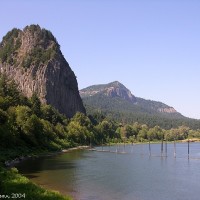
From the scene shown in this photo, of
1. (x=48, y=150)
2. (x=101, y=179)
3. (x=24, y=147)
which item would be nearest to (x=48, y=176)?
(x=101, y=179)

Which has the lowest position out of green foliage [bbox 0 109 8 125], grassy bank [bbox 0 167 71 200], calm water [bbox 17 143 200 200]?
calm water [bbox 17 143 200 200]

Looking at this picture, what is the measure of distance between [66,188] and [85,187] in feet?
12.4

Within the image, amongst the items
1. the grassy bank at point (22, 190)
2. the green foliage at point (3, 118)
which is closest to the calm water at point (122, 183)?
the grassy bank at point (22, 190)

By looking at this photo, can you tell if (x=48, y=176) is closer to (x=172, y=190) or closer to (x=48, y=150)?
(x=172, y=190)

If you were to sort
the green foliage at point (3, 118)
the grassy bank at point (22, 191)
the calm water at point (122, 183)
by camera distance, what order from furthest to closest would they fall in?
the green foliage at point (3, 118) → the calm water at point (122, 183) → the grassy bank at point (22, 191)

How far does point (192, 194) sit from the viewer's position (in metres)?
59.7

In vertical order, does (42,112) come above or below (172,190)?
above

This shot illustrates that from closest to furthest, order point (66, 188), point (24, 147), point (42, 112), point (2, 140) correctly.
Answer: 1. point (66, 188)
2. point (2, 140)
3. point (24, 147)
4. point (42, 112)

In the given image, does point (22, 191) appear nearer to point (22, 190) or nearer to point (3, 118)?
point (22, 190)

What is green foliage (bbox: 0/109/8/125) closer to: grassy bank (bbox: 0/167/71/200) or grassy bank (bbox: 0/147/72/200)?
grassy bank (bbox: 0/147/72/200)

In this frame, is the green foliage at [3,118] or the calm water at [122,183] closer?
the calm water at [122,183]

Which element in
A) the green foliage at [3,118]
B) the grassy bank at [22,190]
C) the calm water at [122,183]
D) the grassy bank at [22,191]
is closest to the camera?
the grassy bank at [22,190]

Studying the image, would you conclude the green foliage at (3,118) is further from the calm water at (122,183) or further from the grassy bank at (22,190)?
the grassy bank at (22,190)

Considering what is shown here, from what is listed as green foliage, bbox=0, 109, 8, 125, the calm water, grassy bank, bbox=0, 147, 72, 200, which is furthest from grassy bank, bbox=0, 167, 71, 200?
green foliage, bbox=0, 109, 8, 125
